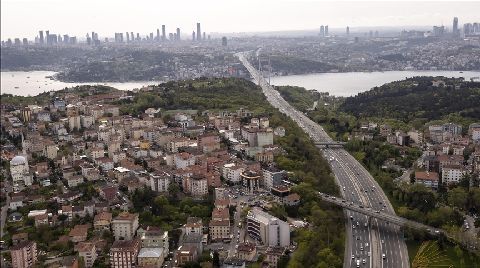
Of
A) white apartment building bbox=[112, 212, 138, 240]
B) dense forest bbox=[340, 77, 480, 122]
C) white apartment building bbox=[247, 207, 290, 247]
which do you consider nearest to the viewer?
white apartment building bbox=[247, 207, 290, 247]

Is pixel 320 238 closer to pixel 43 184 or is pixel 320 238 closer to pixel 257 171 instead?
pixel 257 171

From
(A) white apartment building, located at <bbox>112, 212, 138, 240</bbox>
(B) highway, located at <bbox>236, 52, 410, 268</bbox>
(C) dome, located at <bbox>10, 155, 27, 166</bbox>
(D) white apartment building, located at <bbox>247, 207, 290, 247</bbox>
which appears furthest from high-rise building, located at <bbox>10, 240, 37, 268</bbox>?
(B) highway, located at <bbox>236, 52, 410, 268</bbox>

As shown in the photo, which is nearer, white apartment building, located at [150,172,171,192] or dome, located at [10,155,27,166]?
white apartment building, located at [150,172,171,192]

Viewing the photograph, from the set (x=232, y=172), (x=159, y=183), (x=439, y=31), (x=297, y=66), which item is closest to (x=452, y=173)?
(x=232, y=172)

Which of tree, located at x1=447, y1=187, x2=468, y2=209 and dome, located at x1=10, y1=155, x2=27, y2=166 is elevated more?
dome, located at x1=10, y1=155, x2=27, y2=166

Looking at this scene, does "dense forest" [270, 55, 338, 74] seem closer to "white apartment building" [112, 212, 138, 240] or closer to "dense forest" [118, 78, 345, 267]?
"dense forest" [118, 78, 345, 267]

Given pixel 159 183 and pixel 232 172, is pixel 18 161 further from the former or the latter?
pixel 232 172

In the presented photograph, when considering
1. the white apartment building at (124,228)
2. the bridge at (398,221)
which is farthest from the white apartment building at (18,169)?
the bridge at (398,221)
